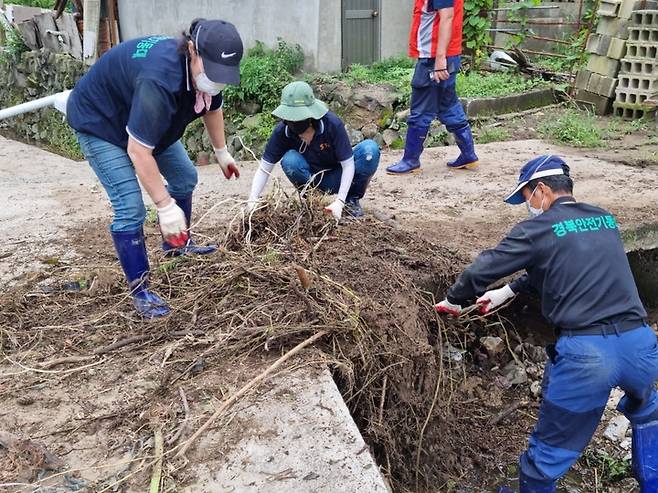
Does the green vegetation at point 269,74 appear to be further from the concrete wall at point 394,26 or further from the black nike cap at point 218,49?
the black nike cap at point 218,49

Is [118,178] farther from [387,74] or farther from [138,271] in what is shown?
[387,74]

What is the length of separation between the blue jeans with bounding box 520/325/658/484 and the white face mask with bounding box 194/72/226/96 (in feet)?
5.90

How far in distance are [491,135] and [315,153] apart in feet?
11.9

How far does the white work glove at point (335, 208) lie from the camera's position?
12.8 ft

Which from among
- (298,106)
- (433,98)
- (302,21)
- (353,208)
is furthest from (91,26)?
(298,106)

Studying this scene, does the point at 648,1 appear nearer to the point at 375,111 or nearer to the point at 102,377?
the point at 375,111

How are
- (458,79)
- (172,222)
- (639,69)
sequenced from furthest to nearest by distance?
(458,79) < (639,69) < (172,222)

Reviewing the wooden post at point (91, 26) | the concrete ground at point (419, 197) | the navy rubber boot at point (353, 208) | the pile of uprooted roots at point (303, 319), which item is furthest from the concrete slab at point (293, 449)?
the wooden post at point (91, 26)

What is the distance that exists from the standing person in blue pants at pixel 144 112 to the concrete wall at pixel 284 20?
20.5ft

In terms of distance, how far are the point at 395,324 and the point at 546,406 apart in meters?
0.76

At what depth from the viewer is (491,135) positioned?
727 centimetres

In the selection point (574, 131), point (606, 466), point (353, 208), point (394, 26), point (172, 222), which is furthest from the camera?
point (394, 26)

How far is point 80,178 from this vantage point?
6141mm

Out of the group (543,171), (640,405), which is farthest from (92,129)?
(640,405)
